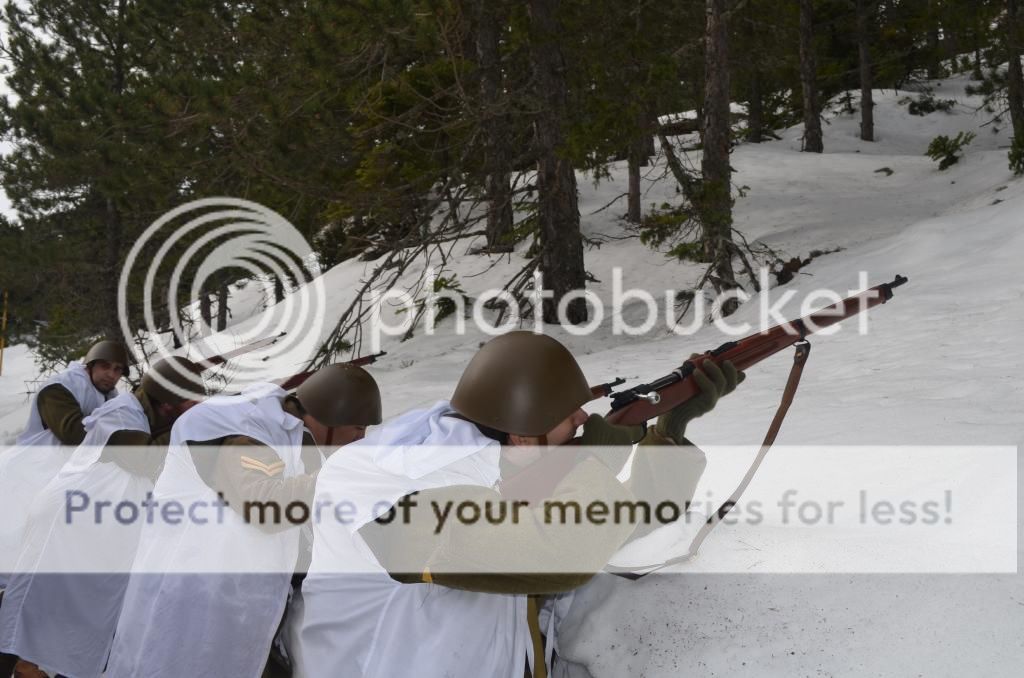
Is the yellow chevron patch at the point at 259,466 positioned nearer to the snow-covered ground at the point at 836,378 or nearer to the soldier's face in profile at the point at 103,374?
the snow-covered ground at the point at 836,378

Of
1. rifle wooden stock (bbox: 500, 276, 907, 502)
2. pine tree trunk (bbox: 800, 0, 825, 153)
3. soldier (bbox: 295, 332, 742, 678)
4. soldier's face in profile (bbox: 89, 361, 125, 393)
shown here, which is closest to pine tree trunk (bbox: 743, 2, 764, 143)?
pine tree trunk (bbox: 800, 0, 825, 153)

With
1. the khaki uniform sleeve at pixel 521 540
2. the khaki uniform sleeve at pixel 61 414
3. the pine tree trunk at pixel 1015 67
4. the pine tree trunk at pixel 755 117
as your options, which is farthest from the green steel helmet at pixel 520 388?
the pine tree trunk at pixel 755 117

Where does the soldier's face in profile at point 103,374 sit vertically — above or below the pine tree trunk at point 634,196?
above

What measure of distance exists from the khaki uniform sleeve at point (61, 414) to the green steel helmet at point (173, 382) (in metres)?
0.64

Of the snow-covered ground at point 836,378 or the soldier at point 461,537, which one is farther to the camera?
the snow-covered ground at point 836,378

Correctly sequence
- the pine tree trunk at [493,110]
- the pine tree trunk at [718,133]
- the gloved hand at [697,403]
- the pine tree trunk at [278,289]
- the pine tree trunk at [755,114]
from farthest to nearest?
the pine tree trunk at [755,114], the pine tree trunk at [278,289], the pine tree trunk at [718,133], the pine tree trunk at [493,110], the gloved hand at [697,403]

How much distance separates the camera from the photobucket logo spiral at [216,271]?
9.98m

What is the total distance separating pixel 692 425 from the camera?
19.9 feet

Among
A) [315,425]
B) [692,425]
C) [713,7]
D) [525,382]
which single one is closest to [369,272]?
[713,7]

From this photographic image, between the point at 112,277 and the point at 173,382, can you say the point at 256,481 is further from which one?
the point at 112,277

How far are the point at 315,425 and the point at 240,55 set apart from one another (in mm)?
8703

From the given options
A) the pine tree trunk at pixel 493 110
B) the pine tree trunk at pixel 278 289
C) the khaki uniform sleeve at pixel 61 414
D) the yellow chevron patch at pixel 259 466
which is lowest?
the pine tree trunk at pixel 278 289

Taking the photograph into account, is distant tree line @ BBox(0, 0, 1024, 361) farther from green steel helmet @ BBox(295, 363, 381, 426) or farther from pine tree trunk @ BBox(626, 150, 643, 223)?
green steel helmet @ BBox(295, 363, 381, 426)

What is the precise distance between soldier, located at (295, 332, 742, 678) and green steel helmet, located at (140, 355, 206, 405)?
1.89 metres
